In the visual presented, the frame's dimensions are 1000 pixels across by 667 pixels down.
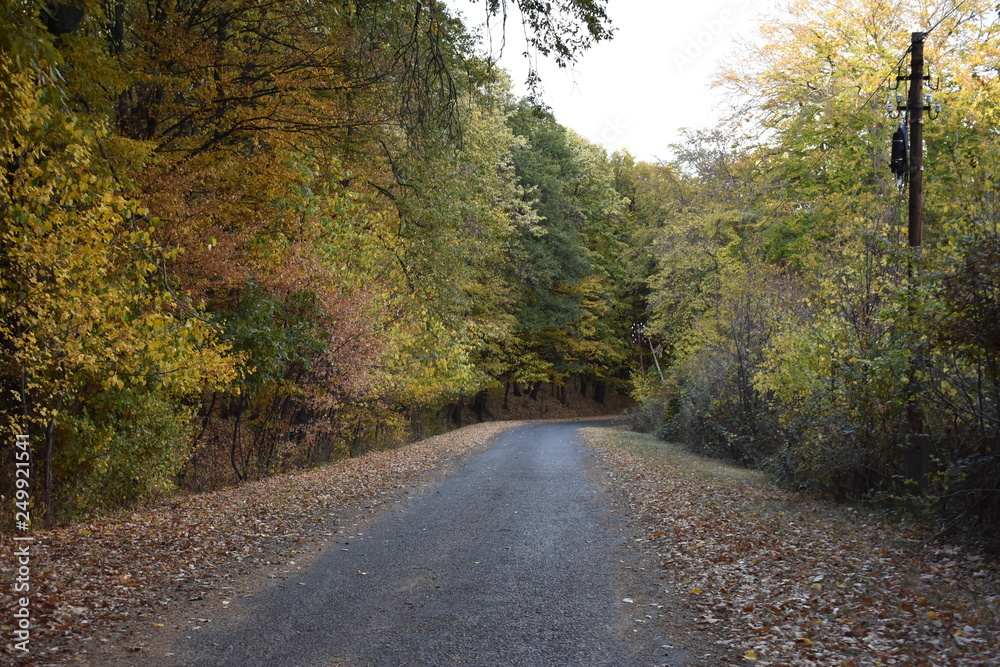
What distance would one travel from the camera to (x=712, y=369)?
18.9 meters

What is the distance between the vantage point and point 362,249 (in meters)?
15.2

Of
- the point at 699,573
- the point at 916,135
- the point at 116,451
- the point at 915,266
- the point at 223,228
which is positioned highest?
the point at 916,135

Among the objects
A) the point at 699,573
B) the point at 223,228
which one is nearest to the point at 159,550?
the point at 699,573

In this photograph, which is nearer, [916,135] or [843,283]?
[916,135]

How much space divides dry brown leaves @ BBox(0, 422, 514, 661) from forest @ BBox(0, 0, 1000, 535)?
5.41 feet

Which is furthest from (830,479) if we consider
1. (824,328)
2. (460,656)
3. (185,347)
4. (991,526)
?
(185,347)

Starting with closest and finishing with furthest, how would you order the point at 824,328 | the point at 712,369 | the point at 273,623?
the point at 273,623 → the point at 824,328 → the point at 712,369

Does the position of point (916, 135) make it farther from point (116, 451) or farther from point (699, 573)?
point (116, 451)

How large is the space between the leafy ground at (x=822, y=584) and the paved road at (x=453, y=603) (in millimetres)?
760

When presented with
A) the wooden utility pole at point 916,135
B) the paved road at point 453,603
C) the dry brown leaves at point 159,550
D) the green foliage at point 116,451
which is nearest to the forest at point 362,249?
the green foliage at point 116,451

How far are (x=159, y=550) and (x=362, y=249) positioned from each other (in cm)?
884

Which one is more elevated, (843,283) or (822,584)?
(843,283)

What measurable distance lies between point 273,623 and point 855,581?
5076 millimetres

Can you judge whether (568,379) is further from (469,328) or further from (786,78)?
(786,78)
